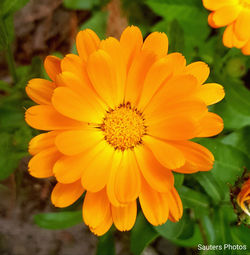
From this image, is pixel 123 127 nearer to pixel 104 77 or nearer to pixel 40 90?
pixel 104 77

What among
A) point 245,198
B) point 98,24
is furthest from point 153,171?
point 98,24

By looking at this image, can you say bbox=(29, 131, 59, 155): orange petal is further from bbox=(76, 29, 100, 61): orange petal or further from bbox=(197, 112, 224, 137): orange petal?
bbox=(197, 112, 224, 137): orange petal

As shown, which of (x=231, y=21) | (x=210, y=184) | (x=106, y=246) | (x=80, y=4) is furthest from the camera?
(x=80, y=4)

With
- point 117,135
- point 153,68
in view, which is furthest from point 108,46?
point 117,135

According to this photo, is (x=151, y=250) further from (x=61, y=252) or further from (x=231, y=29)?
(x=231, y=29)

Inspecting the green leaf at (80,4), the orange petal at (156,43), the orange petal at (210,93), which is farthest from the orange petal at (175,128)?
the green leaf at (80,4)
